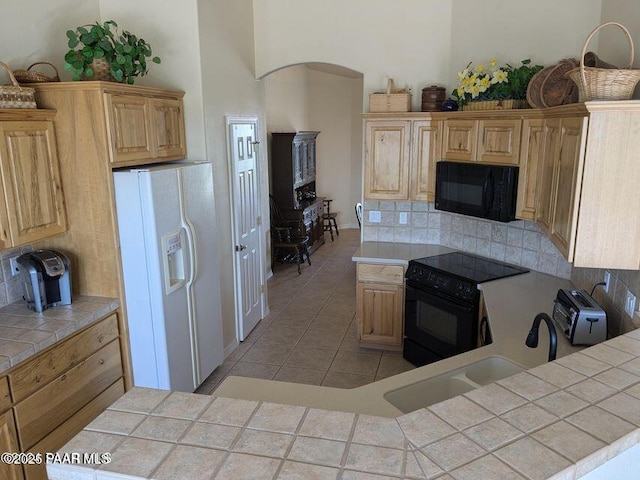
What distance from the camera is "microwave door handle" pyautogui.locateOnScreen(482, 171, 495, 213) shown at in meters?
3.65

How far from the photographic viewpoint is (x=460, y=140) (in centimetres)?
399

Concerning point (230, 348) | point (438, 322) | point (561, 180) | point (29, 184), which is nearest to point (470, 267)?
point (438, 322)

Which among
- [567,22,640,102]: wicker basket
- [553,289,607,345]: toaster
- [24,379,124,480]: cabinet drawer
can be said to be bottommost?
[24,379,124,480]: cabinet drawer

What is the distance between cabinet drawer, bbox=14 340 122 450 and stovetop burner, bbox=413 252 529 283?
242cm

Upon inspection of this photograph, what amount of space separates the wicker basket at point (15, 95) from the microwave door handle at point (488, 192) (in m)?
3.07

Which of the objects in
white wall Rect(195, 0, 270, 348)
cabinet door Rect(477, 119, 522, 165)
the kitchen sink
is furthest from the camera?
white wall Rect(195, 0, 270, 348)

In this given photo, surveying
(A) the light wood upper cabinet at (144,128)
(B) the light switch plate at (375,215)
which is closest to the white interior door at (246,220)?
(A) the light wood upper cabinet at (144,128)

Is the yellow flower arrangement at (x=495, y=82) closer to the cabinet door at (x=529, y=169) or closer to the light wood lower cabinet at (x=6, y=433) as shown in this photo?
the cabinet door at (x=529, y=169)

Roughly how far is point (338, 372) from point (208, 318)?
1.21 m

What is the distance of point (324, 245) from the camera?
8867 millimetres

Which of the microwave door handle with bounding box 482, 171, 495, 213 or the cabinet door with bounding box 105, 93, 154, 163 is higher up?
the cabinet door with bounding box 105, 93, 154, 163

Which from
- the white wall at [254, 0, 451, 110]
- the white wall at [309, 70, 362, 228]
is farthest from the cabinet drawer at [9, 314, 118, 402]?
the white wall at [309, 70, 362, 228]

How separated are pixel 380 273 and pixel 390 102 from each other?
1.52 metres

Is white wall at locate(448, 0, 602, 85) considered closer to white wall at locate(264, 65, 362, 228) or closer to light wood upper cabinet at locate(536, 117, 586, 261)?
light wood upper cabinet at locate(536, 117, 586, 261)
